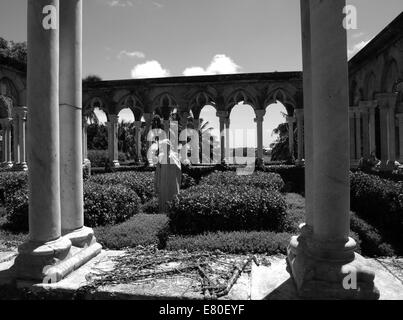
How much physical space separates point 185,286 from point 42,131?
97.6 inches

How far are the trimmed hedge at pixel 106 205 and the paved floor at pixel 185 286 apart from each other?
9.53 feet

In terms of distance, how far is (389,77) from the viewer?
14.0 meters

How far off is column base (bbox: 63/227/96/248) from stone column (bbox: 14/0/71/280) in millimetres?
432

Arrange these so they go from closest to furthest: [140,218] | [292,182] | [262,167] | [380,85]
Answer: [140,218]
[380,85]
[292,182]
[262,167]

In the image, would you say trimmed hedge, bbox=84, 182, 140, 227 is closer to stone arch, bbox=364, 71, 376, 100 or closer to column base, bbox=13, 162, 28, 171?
column base, bbox=13, 162, 28, 171

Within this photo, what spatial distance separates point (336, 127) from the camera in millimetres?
3400

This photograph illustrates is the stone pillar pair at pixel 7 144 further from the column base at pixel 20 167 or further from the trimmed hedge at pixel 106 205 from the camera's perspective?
the trimmed hedge at pixel 106 205

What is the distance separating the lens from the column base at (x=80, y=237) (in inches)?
178

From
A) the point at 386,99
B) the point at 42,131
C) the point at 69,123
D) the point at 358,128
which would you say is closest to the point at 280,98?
the point at 358,128

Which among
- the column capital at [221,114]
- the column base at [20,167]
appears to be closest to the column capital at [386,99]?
the column capital at [221,114]
